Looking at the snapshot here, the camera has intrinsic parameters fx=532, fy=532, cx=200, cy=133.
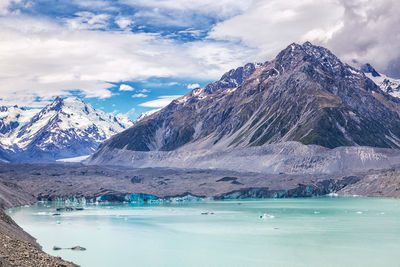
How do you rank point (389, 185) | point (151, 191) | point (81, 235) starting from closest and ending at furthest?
point (81, 235) → point (389, 185) → point (151, 191)

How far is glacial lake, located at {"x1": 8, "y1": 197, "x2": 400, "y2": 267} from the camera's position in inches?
2581

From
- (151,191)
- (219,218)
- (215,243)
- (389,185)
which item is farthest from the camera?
(151,191)

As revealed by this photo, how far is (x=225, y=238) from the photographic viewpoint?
8419 cm

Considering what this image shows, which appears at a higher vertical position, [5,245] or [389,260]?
[5,245]

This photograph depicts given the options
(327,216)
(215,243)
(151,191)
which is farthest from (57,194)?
(215,243)

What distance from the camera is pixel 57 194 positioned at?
7446 inches

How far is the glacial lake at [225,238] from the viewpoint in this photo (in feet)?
215

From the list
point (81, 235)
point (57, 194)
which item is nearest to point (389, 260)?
point (81, 235)

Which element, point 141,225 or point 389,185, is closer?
point 141,225

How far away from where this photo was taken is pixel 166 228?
99.1m

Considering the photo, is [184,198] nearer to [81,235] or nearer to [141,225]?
[141,225]

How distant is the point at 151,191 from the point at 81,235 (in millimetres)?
110238

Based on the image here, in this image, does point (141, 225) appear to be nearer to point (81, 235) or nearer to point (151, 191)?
point (81, 235)

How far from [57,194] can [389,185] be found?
11677 centimetres
